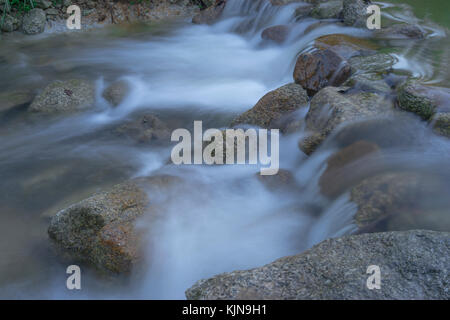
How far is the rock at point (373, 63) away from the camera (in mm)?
5621

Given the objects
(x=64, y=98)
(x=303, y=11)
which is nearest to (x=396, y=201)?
(x=64, y=98)

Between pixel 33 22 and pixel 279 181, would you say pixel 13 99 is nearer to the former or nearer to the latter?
pixel 33 22

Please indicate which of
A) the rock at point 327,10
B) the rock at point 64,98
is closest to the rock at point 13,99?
the rock at point 64,98

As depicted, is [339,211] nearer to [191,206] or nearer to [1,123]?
[191,206]

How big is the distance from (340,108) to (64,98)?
4.22 m

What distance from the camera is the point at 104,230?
323cm

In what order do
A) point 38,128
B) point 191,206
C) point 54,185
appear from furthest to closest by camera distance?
point 38,128 → point 54,185 → point 191,206

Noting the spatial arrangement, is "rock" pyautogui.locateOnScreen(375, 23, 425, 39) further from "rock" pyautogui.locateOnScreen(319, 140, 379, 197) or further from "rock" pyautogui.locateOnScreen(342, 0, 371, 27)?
"rock" pyautogui.locateOnScreen(319, 140, 379, 197)

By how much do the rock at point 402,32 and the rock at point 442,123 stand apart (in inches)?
140

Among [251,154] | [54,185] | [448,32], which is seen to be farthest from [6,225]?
[448,32]

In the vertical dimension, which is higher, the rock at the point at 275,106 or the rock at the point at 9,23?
the rock at the point at 9,23

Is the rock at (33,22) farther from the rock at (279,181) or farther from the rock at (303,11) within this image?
the rock at (279,181)

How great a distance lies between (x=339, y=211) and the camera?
349cm

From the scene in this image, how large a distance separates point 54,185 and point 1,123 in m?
2.02
